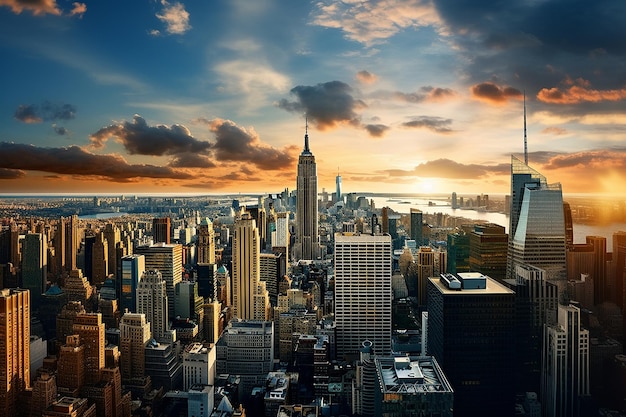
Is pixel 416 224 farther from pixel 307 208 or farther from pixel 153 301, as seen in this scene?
pixel 153 301

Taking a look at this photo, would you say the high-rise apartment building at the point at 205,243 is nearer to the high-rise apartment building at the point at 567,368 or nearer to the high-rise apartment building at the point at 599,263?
the high-rise apartment building at the point at 599,263

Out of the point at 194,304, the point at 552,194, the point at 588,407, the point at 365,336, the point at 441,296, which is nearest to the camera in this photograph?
the point at 588,407

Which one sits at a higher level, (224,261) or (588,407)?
(224,261)

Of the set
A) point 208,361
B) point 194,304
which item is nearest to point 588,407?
point 208,361

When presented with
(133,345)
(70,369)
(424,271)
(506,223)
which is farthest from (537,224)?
(70,369)

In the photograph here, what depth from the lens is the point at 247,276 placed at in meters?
13.7

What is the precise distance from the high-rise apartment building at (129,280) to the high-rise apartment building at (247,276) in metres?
2.53

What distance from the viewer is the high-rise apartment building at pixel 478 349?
287 inches

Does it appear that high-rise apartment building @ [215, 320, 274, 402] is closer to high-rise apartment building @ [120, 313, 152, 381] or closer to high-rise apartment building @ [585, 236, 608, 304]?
high-rise apartment building @ [120, 313, 152, 381]

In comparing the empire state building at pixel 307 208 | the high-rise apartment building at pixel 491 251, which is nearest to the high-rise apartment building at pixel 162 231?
the empire state building at pixel 307 208

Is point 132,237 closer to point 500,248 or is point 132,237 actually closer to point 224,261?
point 224,261

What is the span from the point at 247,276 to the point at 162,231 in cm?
354

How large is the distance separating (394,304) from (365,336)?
7.35 ft

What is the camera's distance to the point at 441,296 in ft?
24.8
